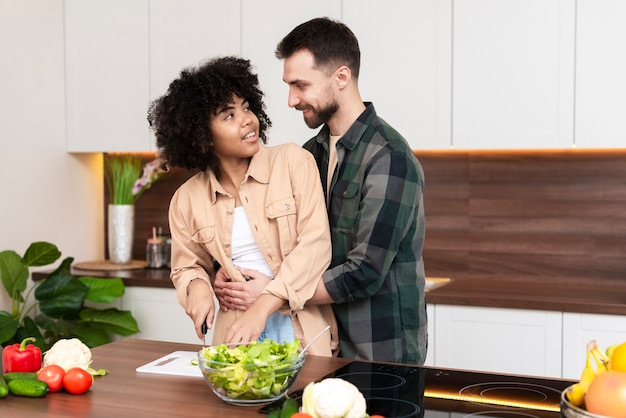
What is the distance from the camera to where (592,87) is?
3205 mm

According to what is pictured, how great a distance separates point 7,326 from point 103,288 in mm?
441

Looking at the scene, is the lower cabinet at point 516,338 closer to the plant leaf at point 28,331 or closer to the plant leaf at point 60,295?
the plant leaf at point 60,295

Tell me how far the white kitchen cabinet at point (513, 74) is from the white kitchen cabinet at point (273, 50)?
716 millimetres

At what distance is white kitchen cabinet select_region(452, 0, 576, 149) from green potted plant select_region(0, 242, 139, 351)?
1706 millimetres

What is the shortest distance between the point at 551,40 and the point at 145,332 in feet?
7.29

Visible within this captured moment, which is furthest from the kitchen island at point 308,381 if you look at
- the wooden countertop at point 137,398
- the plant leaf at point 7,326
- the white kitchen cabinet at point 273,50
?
the white kitchen cabinet at point 273,50

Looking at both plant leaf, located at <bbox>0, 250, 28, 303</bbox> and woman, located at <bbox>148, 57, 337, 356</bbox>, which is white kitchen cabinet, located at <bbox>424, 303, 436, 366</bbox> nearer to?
woman, located at <bbox>148, 57, 337, 356</bbox>

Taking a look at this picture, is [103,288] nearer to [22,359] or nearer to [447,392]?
[22,359]

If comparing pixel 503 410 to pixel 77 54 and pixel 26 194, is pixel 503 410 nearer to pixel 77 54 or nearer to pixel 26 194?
pixel 26 194

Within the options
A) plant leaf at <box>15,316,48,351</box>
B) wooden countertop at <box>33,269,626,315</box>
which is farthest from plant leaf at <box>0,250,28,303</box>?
wooden countertop at <box>33,269,626,315</box>

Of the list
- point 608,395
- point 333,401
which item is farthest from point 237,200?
point 608,395

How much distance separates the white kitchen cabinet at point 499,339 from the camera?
3082mm

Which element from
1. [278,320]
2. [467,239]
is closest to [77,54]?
[467,239]

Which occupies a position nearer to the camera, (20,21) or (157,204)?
(20,21)
